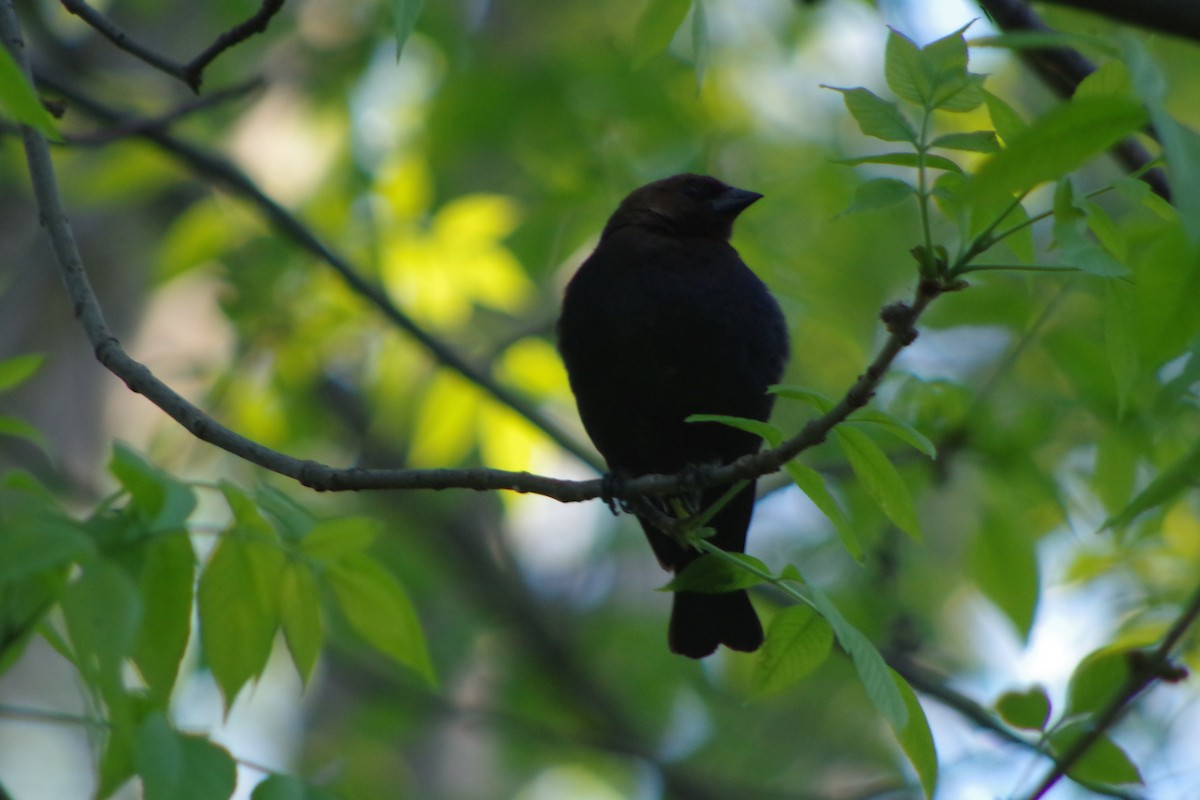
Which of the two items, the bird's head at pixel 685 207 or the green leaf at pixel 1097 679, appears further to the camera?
the bird's head at pixel 685 207

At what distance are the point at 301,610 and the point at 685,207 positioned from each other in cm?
233

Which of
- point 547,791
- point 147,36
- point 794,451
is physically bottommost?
point 794,451

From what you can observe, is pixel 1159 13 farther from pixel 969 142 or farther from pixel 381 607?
pixel 381 607

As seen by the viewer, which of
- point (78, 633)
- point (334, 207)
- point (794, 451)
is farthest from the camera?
point (334, 207)

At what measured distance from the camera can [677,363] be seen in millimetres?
3531

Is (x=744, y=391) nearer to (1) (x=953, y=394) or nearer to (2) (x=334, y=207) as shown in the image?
(1) (x=953, y=394)

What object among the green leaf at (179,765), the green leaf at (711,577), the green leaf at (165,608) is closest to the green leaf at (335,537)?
the green leaf at (165,608)

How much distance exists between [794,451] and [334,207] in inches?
143

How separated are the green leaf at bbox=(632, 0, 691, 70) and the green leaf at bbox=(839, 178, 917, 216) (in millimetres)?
662

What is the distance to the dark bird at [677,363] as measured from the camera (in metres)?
3.54

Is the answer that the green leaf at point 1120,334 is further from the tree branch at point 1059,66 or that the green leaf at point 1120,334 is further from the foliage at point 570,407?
the tree branch at point 1059,66

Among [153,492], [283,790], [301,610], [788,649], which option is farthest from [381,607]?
[788,649]

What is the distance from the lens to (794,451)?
2.14m

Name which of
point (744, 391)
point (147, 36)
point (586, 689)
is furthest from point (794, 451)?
point (147, 36)
